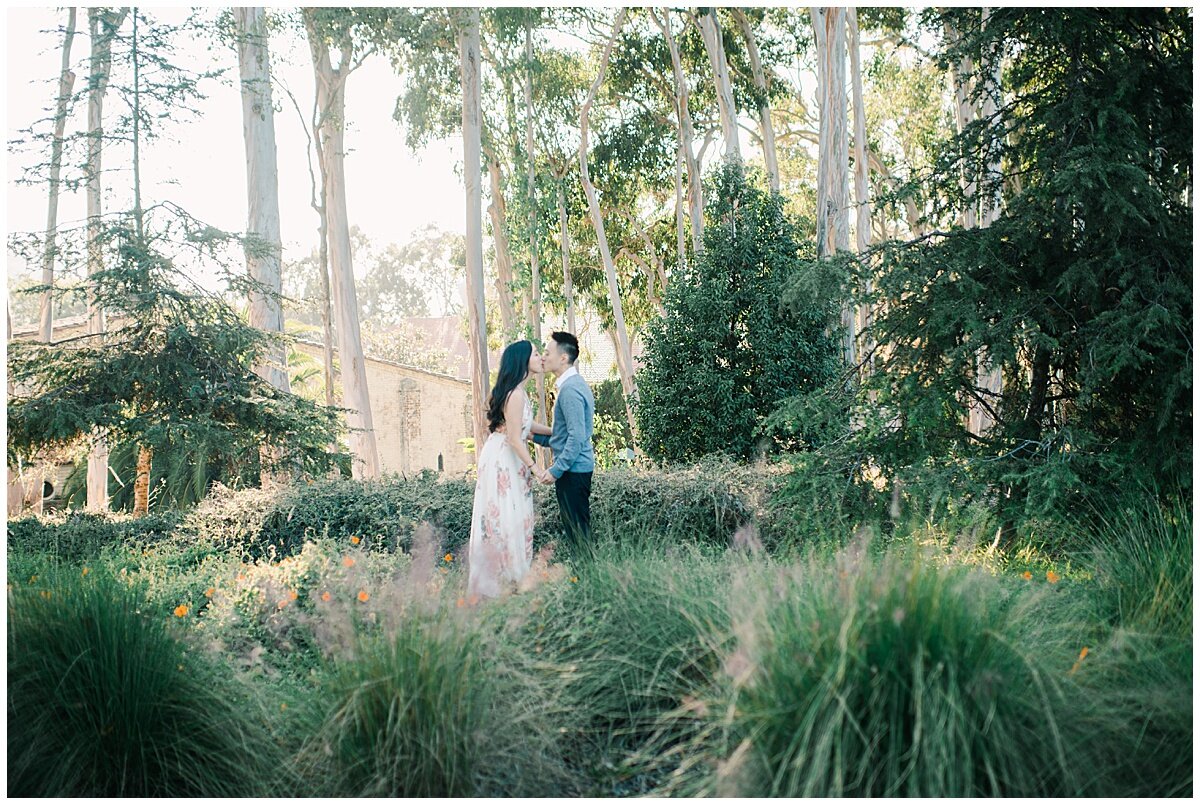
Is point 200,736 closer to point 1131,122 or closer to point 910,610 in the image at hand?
point 910,610

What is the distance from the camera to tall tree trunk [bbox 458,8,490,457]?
1623 centimetres

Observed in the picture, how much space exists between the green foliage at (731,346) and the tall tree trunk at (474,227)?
18.5 ft

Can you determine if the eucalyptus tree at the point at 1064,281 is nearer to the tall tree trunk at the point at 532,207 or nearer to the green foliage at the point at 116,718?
the green foliage at the point at 116,718

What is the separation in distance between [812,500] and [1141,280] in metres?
2.58

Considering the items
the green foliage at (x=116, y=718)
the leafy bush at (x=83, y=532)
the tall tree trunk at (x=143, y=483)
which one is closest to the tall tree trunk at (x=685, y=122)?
the tall tree trunk at (x=143, y=483)

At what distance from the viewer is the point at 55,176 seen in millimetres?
11852

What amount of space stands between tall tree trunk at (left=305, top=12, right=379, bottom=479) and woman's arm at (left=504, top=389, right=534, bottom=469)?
9671 mm

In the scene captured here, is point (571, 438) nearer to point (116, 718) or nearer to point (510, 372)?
point (510, 372)

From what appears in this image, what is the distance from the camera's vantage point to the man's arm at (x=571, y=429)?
250 inches

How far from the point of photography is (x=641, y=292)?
2811cm

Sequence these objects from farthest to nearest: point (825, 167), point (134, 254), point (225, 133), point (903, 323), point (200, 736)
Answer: point (225, 133), point (825, 167), point (134, 254), point (903, 323), point (200, 736)

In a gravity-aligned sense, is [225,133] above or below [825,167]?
above

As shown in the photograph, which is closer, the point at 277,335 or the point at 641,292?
the point at 277,335

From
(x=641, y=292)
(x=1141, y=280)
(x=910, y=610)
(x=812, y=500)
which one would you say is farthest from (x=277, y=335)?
(x=641, y=292)
